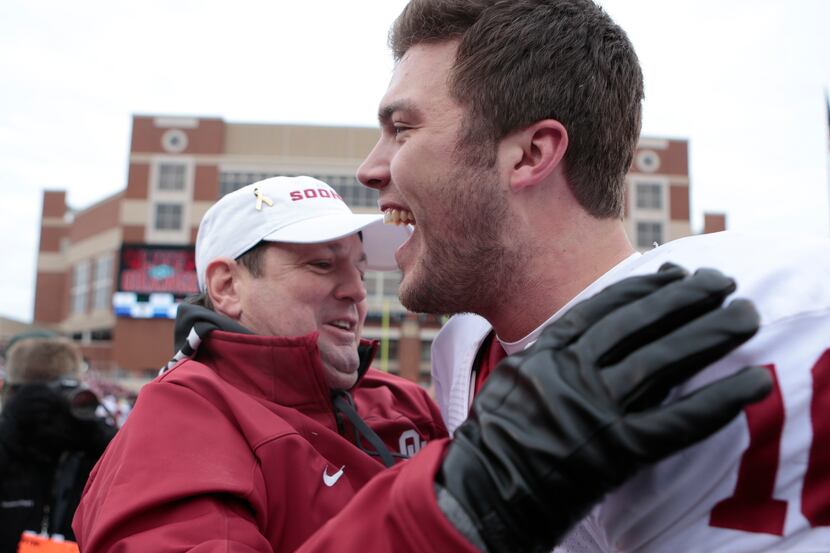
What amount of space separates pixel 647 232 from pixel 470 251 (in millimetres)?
39240

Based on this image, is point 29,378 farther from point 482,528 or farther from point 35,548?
point 482,528

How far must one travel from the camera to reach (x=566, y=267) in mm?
1627

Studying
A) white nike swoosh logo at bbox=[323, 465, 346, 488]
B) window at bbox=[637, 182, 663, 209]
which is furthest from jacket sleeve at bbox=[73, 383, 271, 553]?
window at bbox=[637, 182, 663, 209]

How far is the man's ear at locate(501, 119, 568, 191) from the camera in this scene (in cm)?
161

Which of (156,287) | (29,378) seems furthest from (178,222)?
(29,378)

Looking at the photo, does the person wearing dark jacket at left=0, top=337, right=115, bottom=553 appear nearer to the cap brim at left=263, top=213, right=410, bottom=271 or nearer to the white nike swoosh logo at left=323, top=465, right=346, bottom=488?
the cap brim at left=263, top=213, right=410, bottom=271

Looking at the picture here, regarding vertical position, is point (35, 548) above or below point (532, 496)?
below

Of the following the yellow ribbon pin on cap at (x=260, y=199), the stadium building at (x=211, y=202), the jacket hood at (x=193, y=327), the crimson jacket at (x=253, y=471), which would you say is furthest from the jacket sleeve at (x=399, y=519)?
the stadium building at (x=211, y=202)

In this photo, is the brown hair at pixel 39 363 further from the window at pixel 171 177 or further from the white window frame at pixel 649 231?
the white window frame at pixel 649 231

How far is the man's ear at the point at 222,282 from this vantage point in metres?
2.39

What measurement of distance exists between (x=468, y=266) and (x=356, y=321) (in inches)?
36.9

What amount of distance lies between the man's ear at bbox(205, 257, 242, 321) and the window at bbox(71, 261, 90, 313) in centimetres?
4443

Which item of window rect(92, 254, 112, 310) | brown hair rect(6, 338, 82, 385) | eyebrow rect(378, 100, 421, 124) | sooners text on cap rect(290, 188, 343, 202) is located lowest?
brown hair rect(6, 338, 82, 385)

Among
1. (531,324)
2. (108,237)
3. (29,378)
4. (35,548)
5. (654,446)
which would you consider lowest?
(35,548)
